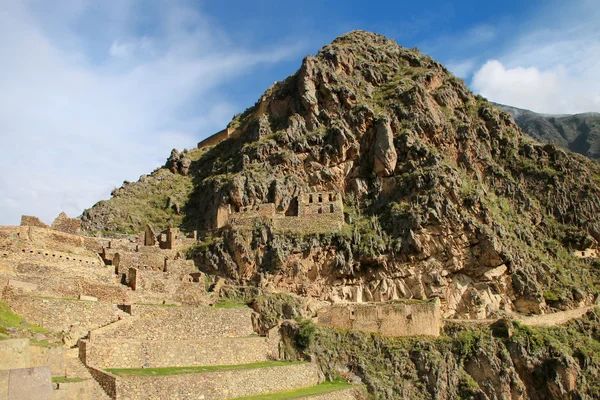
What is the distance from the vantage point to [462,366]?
130 ft

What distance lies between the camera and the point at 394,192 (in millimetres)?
49438

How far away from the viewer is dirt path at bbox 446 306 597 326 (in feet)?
137

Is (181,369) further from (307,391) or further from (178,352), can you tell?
(307,391)

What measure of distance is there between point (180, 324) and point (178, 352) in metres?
2.68

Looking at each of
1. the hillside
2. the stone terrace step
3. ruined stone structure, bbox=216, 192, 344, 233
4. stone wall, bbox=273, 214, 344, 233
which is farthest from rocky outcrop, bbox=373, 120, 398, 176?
the hillside

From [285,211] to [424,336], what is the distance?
1478 centimetres

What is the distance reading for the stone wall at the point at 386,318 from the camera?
3947 cm

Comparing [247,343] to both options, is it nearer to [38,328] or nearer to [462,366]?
[38,328]

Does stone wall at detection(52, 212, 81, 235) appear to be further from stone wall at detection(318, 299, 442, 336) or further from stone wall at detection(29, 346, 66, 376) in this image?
stone wall at detection(29, 346, 66, 376)

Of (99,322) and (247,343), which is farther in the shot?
(247,343)

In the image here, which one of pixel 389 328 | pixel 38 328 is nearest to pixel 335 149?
pixel 389 328

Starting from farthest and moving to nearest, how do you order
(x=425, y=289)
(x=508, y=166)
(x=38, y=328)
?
1. (x=508, y=166)
2. (x=425, y=289)
3. (x=38, y=328)

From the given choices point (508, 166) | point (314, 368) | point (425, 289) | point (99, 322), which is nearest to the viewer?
point (99, 322)

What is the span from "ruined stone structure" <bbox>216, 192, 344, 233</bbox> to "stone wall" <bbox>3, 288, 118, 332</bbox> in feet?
57.9
